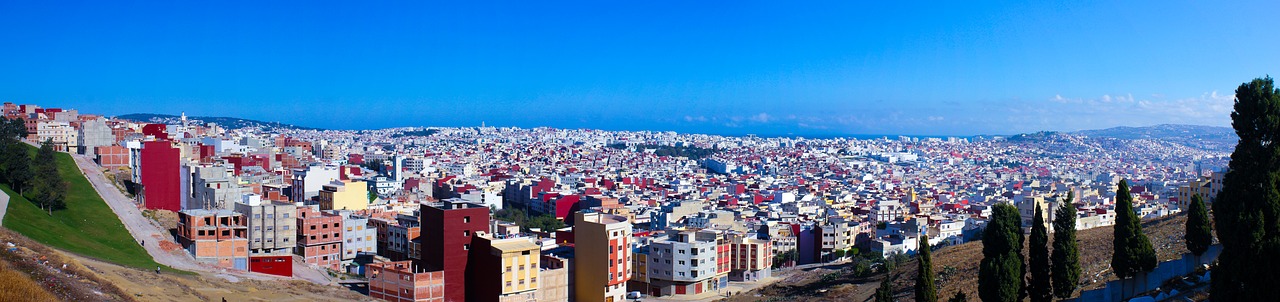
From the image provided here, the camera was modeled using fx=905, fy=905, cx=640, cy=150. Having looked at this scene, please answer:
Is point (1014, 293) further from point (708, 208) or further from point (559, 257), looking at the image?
point (708, 208)

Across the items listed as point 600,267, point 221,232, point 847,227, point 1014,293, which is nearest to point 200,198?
point 221,232

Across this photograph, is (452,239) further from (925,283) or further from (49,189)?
(925,283)

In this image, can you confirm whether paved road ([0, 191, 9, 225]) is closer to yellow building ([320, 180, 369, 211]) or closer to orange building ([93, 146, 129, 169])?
yellow building ([320, 180, 369, 211])

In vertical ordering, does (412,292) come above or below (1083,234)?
below

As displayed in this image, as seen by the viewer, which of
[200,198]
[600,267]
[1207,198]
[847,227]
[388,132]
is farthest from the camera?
[388,132]

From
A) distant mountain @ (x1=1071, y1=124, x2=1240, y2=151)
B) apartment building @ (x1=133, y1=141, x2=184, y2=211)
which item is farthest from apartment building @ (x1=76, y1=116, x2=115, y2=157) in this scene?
distant mountain @ (x1=1071, y1=124, x2=1240, y2=151)

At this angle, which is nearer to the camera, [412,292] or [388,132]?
[412,292]
